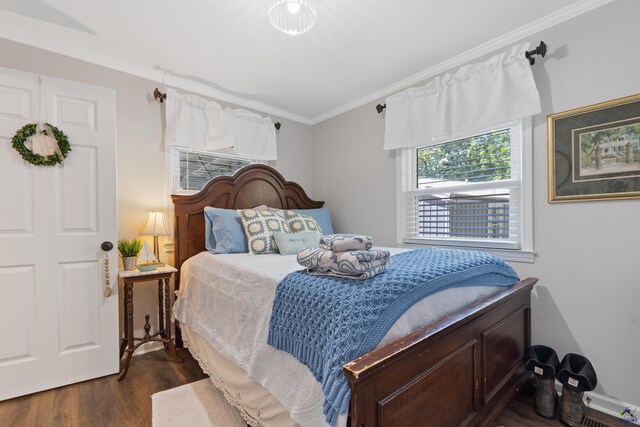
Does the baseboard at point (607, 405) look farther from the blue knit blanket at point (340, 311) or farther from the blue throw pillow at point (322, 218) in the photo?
the blue throw pillow at point (322, 218)

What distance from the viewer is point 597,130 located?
1.87 m

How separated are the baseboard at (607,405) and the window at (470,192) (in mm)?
971

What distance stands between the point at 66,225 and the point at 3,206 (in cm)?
33

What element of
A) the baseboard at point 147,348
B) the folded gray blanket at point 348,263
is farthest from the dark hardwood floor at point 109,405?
the folded gray blanket at point 348,263

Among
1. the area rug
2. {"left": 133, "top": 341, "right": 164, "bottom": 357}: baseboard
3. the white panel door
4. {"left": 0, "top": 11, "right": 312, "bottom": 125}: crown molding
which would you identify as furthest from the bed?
{"left": 0, "top": 11, "right": 312, "bottom": 125}: crown molding

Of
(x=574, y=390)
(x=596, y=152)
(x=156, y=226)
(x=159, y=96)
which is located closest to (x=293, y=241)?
(x=156, y=226)

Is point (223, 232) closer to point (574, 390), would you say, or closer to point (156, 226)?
point (156, 226)

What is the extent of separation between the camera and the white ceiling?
1.92 metres

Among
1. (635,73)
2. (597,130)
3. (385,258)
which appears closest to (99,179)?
(385,258)

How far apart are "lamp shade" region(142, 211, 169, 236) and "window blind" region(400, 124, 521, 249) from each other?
223 cm

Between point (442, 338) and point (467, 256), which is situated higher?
point (467, 256)

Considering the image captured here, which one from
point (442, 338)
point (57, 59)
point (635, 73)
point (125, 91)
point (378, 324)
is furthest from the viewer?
point (125, 91)

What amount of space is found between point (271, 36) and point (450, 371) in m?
2.40

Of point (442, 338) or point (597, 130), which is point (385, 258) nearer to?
point (442, 338)
